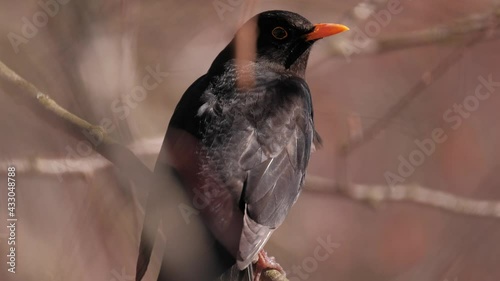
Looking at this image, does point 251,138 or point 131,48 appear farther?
point 131,48

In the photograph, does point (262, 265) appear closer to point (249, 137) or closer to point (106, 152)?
point (249, 137)

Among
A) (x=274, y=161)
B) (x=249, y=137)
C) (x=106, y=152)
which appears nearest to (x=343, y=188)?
(x=274, y=161)

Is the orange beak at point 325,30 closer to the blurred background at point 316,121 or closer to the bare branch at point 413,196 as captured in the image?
the blurred background at point 316,121

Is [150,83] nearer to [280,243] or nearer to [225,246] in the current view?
[280,243]

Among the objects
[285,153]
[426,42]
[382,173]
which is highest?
[426,42]

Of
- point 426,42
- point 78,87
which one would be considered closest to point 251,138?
point 78,87

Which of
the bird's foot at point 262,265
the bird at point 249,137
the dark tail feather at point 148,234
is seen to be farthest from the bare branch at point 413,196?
the dark tail feather at point 148,234

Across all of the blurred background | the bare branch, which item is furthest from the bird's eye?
the bare branch
